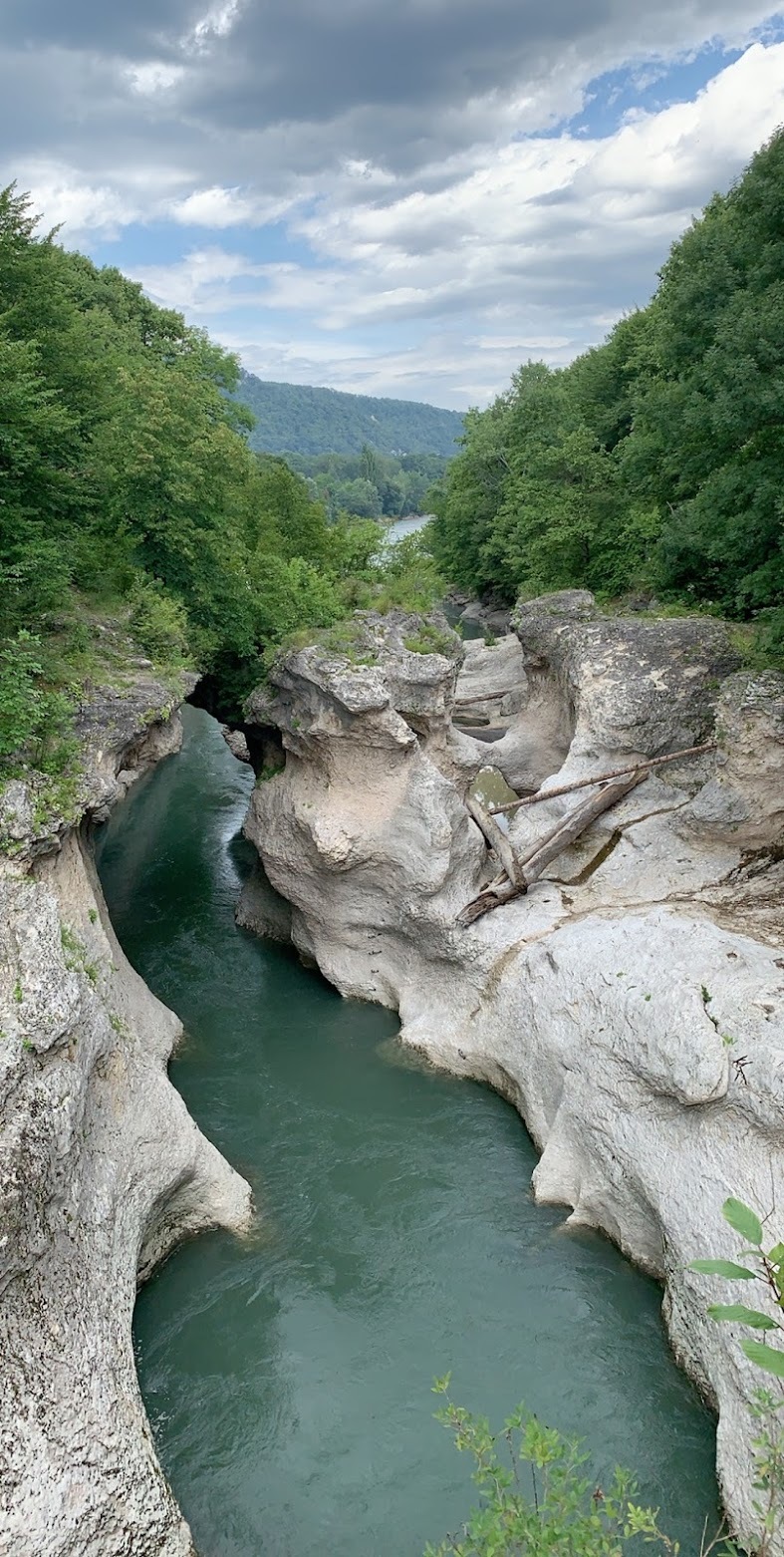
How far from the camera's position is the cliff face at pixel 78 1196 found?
315 inches

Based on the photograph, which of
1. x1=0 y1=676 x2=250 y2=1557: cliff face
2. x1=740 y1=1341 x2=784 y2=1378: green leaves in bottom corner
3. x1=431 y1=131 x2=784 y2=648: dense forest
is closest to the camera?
x1=740 y1=1341 x2=784 y2=1378: green leaves in bottom corner

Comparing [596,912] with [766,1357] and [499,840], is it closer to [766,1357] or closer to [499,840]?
[499,840]

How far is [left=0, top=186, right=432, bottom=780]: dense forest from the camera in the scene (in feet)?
41.4

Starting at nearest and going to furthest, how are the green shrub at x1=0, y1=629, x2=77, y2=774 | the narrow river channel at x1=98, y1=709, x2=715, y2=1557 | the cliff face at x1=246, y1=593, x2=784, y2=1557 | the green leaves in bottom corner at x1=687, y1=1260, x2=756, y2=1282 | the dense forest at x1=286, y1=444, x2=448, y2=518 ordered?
the green leaves in bottom corner at x1=687, y1=1260, x2=756, y2=1282 → the narrow river channel at x1=98, y1=709, x2=715, y2=1557 → the cliff face at x1=246, y1=593, x2=784, y2=1557 → the green shrub at x1=0, y1=629, x2=77, y2=774 → the dense forest at x1=286, y1=444, x2=448, y2=518

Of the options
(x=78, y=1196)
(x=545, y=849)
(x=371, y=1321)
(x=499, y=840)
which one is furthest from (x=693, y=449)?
(x=78, y=1196)

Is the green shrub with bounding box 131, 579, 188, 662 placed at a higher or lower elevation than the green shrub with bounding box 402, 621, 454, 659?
higher

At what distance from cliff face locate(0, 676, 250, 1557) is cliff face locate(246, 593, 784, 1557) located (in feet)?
15.8

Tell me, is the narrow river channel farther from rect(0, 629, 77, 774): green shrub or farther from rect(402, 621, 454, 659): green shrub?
rect(402, 621, 454, 659): green shrub

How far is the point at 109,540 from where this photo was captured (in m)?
17.0

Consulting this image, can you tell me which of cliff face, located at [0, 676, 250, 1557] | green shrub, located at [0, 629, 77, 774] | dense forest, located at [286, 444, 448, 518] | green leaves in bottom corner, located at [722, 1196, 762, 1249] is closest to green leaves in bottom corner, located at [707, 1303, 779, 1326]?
green leaves in bottom corner, located at [722, 1196, 762, 1249]

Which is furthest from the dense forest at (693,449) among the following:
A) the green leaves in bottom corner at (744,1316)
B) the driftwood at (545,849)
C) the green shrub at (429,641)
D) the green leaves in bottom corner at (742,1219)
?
the green leaves in bottom corner at (744,1316)

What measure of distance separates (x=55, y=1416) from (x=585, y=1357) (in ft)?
19.0

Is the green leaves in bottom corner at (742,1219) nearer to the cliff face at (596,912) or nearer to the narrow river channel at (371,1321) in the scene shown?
the cliff face at (596,912)

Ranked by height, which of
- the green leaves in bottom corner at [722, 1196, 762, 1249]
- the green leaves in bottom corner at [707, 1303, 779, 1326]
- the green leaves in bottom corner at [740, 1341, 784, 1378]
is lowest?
the green leaves in bottom corner at [707, 1303, 779, 1326]
